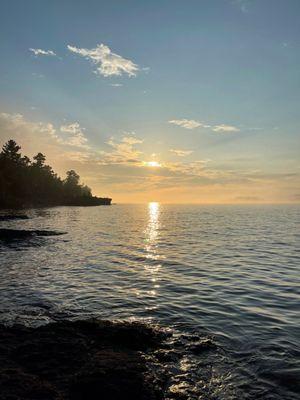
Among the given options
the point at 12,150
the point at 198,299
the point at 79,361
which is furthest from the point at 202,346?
the point at 12,150

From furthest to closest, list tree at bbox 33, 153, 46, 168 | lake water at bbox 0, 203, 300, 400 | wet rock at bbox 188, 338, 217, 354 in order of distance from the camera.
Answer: tree at bbox 33, 153, 46, 168 → wet rock at bbox 188, 338, 217, 354 → lake water at bbox 0, 203, 300, 400

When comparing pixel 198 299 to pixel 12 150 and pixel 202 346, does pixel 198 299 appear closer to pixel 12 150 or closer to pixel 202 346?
pixel 202 346

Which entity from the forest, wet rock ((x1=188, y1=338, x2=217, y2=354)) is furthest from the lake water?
the forest

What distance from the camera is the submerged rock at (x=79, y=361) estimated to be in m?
7.77

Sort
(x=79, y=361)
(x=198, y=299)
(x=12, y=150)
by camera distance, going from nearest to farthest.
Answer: (x=79, y=361)
(x=198, y=299)
(x=12, y=150)

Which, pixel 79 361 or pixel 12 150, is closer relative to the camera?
pixel 79 361

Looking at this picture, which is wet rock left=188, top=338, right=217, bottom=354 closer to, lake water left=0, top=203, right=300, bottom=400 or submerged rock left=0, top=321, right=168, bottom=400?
lake water left=0, top=203, right=300, bottom=400

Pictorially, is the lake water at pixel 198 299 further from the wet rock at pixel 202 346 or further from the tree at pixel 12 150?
the tree at pixel 12 150

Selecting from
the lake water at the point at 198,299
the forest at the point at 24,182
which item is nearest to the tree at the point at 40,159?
the forest at the point at 24,182

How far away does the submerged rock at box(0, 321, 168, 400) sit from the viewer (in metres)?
7.77

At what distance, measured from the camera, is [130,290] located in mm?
19984

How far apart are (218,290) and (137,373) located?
493 inches

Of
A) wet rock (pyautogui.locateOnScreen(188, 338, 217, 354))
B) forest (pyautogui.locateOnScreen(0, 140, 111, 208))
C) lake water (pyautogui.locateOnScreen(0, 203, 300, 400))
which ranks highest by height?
forest (pyautogui.locateOnScreen(0, 140, 111, 208))

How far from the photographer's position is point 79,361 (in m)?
9.34
